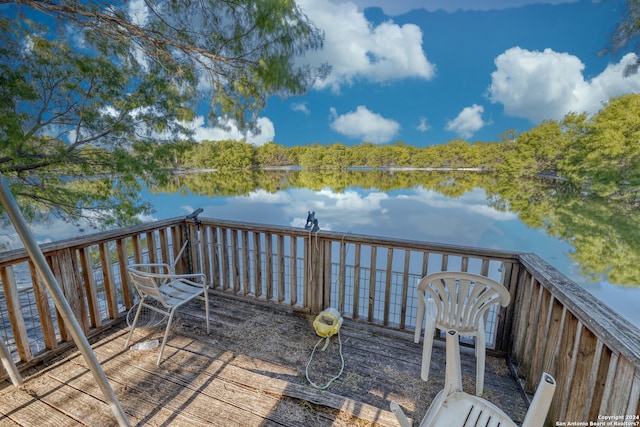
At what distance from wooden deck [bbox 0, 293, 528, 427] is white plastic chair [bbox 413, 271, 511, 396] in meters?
0.32

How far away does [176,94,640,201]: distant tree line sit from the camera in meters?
16.0

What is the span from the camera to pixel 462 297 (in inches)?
70.8

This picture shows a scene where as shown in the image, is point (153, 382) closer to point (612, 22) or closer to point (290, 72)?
point (290, 72)

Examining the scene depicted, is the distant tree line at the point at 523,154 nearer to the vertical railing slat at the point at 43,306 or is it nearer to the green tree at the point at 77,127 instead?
the green tree at the point at 77,127

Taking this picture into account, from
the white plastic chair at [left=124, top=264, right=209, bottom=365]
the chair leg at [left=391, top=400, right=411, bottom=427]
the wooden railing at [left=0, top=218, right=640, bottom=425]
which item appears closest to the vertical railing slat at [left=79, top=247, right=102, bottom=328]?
the wooden railing at [left=0, top=218, right=640, bottom=425]

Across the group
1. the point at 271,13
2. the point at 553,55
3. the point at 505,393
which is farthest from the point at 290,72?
the point at 553,55

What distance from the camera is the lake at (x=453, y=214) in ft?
26.2

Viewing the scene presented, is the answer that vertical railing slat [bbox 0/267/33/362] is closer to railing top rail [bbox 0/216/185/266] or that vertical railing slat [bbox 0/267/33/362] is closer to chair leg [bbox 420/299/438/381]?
railing top rail [bbox 0/216/185/266]

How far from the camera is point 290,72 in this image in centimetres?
315

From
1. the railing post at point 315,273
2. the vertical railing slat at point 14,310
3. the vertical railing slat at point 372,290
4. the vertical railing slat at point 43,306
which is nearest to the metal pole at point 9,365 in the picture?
the vertical railing slat at point 14,310

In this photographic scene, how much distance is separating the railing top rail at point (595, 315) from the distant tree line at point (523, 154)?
13.0 ft

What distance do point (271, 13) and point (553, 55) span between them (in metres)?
16.2

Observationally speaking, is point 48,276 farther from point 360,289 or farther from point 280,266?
point 360,289

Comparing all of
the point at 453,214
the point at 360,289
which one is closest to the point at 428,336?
the point at 360,289
